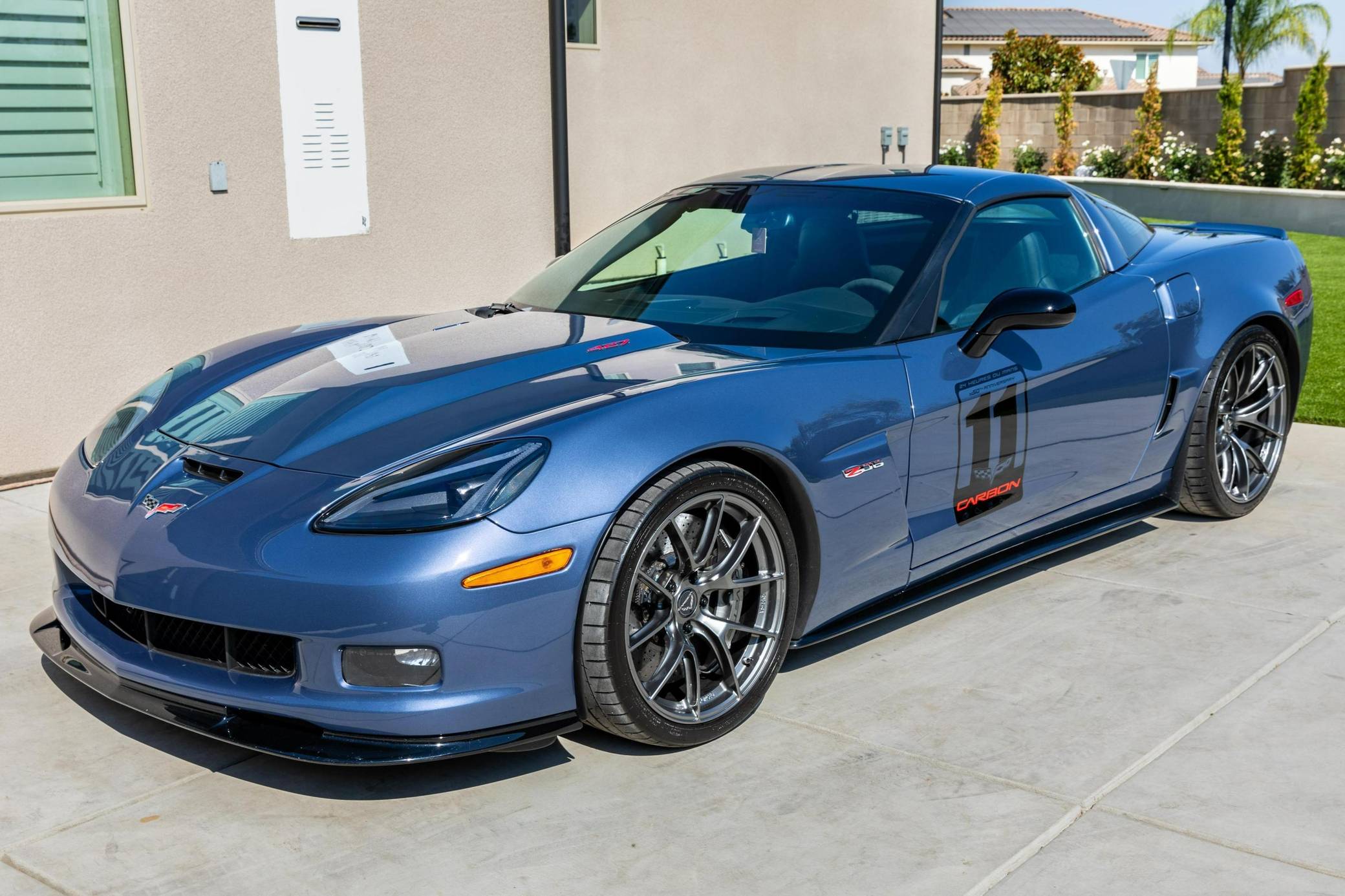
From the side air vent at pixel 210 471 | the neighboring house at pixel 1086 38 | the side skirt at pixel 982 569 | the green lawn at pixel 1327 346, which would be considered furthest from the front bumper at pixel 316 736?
the neighboring house at pixel 1086 38

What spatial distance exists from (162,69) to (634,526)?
4584 mm

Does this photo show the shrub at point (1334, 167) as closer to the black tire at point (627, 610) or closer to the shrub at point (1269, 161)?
the shrub at point (1269, 161)

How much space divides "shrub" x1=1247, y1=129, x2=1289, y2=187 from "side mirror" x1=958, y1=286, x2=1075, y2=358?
19.0 meters

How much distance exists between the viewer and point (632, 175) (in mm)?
9078

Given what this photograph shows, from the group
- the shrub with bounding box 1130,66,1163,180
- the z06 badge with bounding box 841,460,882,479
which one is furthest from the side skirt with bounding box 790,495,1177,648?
the shrub with bounding box 1130,66,1163,180

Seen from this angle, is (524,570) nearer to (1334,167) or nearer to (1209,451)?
(1209,451)

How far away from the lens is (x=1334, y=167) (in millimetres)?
20062

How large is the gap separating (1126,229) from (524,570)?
2998 millimetres

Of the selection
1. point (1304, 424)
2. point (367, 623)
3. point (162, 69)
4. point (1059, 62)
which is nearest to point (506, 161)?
point (162, 69)

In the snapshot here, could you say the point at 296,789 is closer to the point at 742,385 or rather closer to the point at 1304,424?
the point at 742,385

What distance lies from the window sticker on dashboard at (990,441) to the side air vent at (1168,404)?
0.88m

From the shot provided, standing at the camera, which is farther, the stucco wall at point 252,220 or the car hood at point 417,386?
the stucco wall at point 252,220

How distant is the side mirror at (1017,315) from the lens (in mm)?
3951

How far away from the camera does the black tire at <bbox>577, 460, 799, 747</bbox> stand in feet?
9.97
